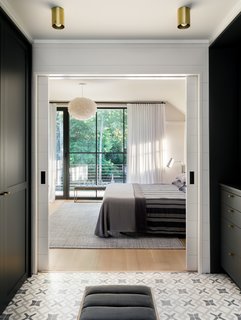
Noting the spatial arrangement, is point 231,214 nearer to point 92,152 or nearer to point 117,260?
point 117,260

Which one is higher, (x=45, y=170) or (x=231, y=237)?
(x=45, y=170)

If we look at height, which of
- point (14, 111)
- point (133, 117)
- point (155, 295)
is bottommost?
point (155, 295)

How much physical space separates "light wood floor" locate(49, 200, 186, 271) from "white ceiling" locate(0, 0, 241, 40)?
2.43m

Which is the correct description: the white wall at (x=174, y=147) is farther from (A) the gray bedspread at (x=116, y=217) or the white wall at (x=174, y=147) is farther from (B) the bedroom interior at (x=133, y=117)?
(A) the gray bedspread at (x=116, y=217)

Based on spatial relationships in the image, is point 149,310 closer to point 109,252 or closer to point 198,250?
point 198,250

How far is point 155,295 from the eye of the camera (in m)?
2.54

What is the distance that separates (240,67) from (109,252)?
262 centimetres

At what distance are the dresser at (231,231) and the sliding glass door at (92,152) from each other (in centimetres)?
489

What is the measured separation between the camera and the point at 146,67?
9.89ft

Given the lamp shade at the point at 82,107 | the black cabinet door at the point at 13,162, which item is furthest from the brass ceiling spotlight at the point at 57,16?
the lamp shade at the point at 82,107

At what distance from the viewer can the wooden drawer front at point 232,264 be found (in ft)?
8.22

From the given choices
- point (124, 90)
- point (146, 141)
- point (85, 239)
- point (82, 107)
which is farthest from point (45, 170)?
point (146, 141)

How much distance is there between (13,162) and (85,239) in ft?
6.98

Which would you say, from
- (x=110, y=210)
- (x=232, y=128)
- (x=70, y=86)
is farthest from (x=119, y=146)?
(x=232, y=128)
